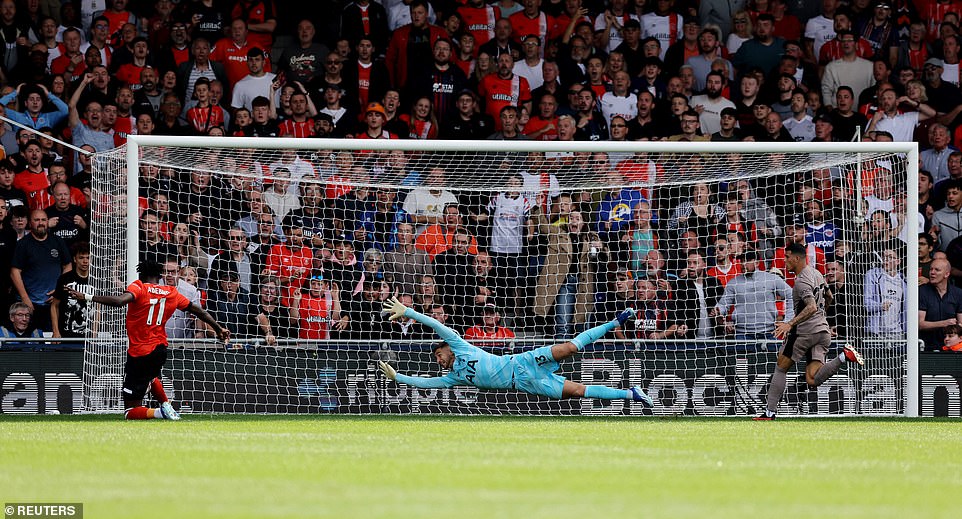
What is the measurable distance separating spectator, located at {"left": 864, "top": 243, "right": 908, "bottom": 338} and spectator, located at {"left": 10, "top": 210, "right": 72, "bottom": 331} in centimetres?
943

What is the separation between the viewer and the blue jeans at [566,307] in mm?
15383

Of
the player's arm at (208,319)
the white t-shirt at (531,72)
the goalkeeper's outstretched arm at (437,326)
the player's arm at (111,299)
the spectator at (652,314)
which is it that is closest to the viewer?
the player's arm at (111,299)

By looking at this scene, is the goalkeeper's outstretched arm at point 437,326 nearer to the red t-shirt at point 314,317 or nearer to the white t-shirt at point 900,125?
the red t-shirt at point 314,317

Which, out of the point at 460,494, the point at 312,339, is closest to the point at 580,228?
the point at 312,339

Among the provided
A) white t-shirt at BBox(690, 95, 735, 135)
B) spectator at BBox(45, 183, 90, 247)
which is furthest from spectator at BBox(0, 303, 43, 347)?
white t-shirt at BBox(690, 95, 735, 135)

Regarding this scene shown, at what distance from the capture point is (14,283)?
15.0 meters

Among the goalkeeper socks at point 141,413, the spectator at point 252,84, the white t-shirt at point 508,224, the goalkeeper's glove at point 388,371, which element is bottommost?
the goalkeeper socks at point 141,413

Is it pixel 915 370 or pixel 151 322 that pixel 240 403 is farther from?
pixel 915 370

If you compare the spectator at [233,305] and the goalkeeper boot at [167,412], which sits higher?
the spectator at [233,305]

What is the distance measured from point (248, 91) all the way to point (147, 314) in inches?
228

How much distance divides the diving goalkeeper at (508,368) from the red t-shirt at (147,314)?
216 centimetres

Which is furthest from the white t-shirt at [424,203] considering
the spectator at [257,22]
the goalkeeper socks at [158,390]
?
the goalkeeper socks at [158,390]

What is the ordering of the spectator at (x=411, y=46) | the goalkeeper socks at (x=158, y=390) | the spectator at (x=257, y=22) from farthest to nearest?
the spectator at (x=257, y=22)
the spectator at (x=411, y=46)
the goalkeeper socks at (x=158, y=390)

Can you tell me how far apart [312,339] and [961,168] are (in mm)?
9024
